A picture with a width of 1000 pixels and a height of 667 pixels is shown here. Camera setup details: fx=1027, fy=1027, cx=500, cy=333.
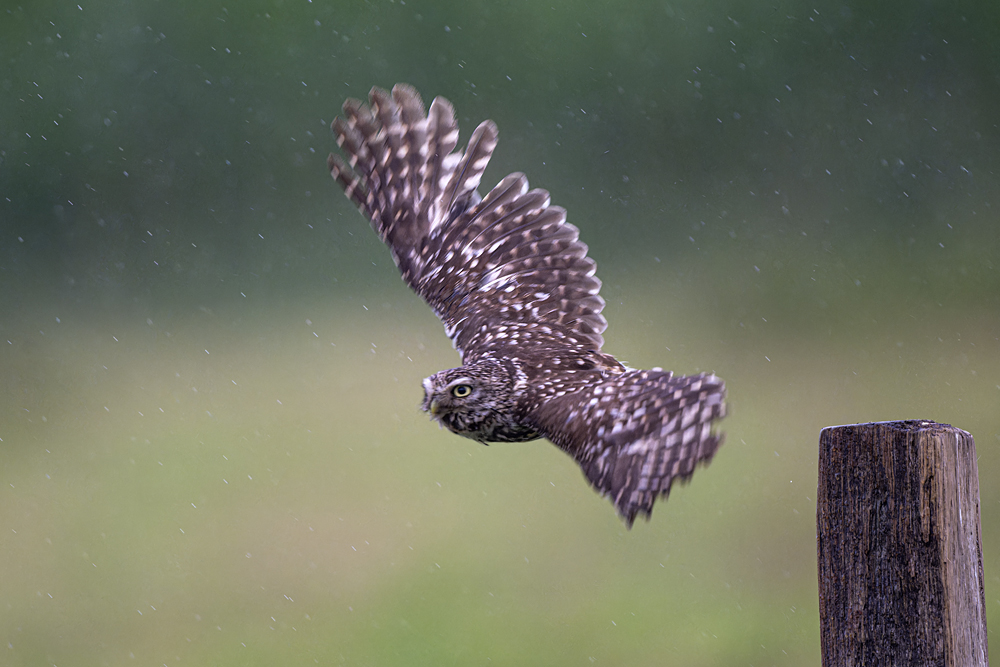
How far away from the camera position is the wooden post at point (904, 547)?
7.41ft

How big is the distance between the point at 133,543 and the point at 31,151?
8172 mm

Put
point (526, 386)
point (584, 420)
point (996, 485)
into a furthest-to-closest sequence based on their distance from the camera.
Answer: point (996, 485) < point (526, 386) < point (584, 420)

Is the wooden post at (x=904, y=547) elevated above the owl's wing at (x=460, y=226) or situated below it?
below

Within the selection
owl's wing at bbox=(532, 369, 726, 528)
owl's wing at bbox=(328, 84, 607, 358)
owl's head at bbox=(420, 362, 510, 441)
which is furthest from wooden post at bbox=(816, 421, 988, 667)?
owl's wing at bbox=(328, 84, 607, 358)

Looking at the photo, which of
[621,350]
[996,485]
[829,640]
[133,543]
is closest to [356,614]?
[133,543]

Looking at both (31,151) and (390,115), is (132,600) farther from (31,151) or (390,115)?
(390,115)

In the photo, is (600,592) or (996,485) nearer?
(600,592)

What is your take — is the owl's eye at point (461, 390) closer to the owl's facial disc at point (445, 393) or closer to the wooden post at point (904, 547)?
the owl's facial disc at point (445, 393)

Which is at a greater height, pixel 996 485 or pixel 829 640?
pixel 996 485

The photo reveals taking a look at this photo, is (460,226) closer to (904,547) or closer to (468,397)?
(468,397)

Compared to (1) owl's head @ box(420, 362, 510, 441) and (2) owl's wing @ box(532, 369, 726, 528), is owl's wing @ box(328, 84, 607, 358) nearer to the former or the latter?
(1) owl's head @ box(420, 362, 510, 441)

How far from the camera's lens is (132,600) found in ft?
48.3

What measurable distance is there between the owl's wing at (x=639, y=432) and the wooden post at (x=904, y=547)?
1019mm

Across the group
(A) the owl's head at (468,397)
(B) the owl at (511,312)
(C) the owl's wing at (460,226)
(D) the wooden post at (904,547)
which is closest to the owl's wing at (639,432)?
(B) the owl at (511,312)
